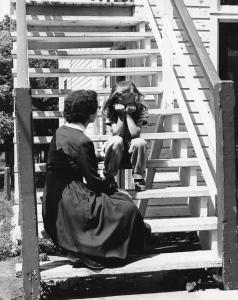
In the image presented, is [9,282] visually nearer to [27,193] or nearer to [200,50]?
[27,193]

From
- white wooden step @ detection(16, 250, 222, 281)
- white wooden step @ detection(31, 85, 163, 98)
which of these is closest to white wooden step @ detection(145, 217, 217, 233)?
white wooden step @ detection(16, 250, 222, 281)

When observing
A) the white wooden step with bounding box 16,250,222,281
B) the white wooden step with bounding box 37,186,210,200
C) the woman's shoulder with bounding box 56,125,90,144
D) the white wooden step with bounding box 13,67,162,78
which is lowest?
the white wooden step with bounding box 16,250,222,281

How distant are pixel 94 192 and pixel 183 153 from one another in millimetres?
1489

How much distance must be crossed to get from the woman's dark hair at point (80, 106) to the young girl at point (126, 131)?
444 millimetres

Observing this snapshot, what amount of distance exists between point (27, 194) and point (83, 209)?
0.44m

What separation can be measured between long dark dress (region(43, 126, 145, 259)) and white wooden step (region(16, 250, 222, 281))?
121mm

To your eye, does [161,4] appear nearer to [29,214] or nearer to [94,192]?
[94,192]

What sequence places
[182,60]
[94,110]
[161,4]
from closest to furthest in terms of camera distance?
[94,110]
[182,60]
[161,4]

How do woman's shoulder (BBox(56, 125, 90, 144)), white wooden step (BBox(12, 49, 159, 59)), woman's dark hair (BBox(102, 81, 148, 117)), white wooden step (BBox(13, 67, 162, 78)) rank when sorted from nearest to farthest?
woman's shoulder (BBox(56, 125, 90, 144)) < woman's dark hair (BBox(102, 81, 148, 117)) < white wooden step (BBox(13, 67, 162, 78)) < white wooden step (BBox(12, 49, 159, 59))

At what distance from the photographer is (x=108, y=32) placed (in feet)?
23.0

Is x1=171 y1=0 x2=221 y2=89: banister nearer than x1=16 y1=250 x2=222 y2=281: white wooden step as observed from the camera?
No

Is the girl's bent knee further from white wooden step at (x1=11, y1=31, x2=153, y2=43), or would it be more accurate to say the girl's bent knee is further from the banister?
white wooden step at (x1=11, y1=31, x2=153, y2=43)

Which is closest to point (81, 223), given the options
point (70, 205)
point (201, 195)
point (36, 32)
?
point (70, 205)

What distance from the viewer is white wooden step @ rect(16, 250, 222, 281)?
3.97 metres
